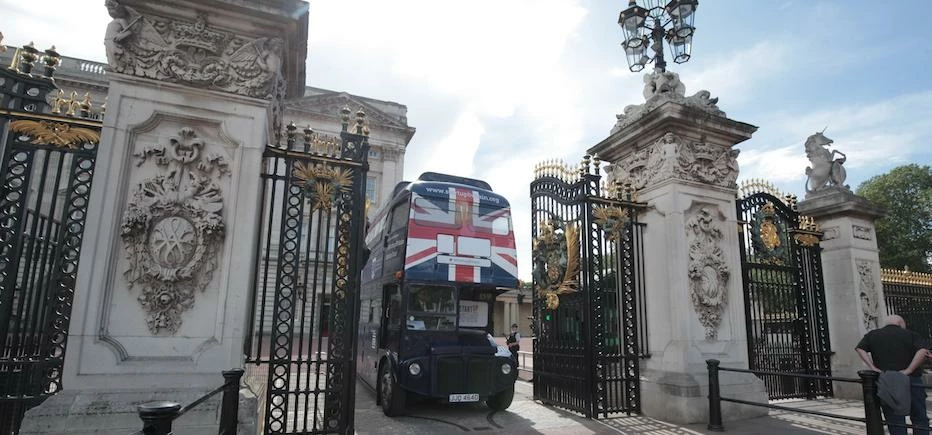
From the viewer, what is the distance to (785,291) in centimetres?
984

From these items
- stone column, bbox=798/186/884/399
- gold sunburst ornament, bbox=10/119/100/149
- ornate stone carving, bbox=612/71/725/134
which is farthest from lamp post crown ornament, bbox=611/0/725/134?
gold sunburst ornament, bbox=10/119/100/149

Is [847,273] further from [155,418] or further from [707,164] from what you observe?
[155,418]

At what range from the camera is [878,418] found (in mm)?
4938

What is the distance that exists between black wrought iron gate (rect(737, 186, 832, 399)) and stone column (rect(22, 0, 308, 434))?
27.6ft

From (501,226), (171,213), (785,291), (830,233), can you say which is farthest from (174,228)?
(830,233)

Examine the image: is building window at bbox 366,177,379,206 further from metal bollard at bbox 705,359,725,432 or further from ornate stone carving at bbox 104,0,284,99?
metal bollard at bbox 705,359,725,432

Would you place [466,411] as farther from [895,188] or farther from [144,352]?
[895,188]

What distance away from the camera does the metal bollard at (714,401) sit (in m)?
7.18

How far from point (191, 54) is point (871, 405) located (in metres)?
8.03

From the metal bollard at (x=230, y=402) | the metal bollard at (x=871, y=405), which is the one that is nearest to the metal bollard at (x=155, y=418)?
the metal bollard at (x=230, y=402)

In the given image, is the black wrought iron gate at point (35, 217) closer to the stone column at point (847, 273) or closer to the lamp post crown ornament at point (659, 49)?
the lamp post crown ornament at point (659, 49)

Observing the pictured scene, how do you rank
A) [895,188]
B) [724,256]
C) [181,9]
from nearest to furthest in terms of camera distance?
[181,9] → [724,256] → [895,188]

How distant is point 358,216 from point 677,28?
6978 millimetres

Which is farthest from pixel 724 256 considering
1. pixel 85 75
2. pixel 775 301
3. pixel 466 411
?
pixel 85 75
